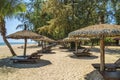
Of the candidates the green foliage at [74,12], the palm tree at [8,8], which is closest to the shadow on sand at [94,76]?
the palm tree at [8,8]

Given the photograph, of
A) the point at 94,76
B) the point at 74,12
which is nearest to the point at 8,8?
the point at 94,76

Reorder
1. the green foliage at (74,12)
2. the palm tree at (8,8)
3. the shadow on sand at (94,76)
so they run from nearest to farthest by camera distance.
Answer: the shadow on sand at (94,76) → the palm tree at (8,8) → the green foliage at (74,12)

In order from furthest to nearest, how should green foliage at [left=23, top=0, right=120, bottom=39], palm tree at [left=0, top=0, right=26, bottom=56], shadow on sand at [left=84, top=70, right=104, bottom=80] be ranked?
1. green foliage at [left=23, top=0, right=120, bottom=39]
2. palm tree at [left=0, top=0, right=26, bottom=56]
3. shadow on sand at [left=84, top=70, right=104, bottom=80]

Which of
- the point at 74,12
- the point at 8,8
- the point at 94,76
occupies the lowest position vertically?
the point at 94,76

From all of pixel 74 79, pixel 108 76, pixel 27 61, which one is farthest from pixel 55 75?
pixel 27 61

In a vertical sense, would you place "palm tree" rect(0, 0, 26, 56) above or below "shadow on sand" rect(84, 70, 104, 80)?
above

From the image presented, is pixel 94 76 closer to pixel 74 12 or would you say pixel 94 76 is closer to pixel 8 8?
pixel 8 8

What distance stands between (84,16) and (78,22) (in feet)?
6.69

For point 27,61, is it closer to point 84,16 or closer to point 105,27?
point 105,27

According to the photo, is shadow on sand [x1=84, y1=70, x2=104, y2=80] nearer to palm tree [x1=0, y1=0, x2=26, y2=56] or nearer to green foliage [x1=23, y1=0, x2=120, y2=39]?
palm tree [x1=0, y1=0, x2=26, y2=56]

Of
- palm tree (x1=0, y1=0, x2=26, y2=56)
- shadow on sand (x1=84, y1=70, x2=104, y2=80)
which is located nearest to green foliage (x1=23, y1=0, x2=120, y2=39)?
palm tree (x1=0, y1=0, x2=26, y2=56)

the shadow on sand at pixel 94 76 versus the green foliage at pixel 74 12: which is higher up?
the green foliage at pixel 74 12

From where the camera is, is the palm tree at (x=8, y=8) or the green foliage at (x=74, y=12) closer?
the palm tree at (x=8, y=8)

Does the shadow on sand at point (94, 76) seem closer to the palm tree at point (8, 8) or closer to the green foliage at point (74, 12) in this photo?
the palm tree at point (8, 8)
